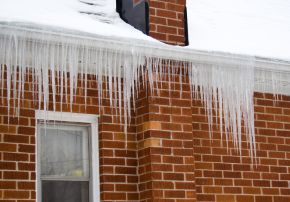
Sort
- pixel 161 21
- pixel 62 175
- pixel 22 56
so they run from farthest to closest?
1. pixel 161 21
2. pixel 62 175
3. pixel 22 56

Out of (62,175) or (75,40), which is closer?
(75,40)

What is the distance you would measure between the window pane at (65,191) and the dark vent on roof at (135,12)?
1.85 metres

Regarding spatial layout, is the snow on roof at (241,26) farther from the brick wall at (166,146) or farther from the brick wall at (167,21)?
the brick wall at (166,146)

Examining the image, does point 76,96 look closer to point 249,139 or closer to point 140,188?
point 140,188

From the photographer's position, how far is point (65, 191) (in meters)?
6.84

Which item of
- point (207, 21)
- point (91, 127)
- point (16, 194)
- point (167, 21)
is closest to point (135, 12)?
point (167, 21)

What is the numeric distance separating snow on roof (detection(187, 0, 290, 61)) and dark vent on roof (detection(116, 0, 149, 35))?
0.58m

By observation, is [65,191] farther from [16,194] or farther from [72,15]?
[72,15]

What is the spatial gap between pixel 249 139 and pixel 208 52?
4.68ft

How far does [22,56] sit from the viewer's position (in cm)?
632

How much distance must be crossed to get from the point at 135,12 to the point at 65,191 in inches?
86.0

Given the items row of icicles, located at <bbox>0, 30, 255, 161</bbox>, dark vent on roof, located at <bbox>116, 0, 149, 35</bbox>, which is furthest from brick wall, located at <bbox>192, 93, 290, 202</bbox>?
dark vent on roof, located at <bbox>116, 0, 149, 35</bbox>

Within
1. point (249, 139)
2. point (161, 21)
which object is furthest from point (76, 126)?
point (249, 139)

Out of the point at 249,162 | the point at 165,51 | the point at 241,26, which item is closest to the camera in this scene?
the point at 165,51
